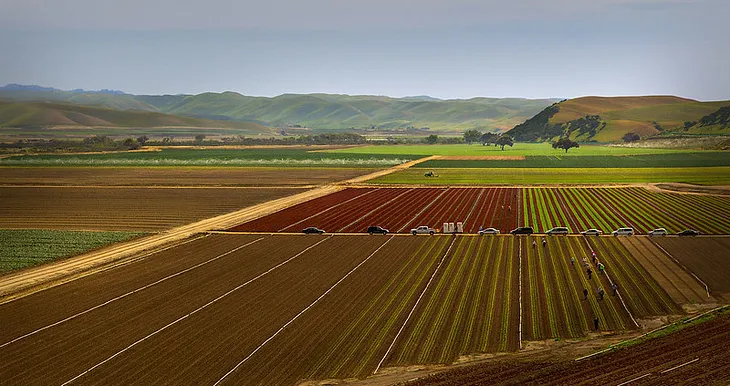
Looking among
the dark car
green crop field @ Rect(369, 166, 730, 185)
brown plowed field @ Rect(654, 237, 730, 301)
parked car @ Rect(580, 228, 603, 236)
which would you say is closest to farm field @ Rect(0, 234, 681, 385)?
brown plowed field @ Rect(654, 237, 730, 301)

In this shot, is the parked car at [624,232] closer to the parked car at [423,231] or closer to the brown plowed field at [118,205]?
the parked car at [423,231]

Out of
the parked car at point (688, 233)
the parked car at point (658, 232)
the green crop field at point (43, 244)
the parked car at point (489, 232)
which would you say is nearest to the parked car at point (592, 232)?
the parked car at point (658, 232)

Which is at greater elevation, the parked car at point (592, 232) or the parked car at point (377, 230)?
the parked car at point (592, 232)

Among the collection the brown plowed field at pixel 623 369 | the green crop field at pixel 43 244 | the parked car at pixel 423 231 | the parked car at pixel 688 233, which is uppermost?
the parked car at pixel 688 233

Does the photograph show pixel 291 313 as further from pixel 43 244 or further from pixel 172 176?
pixel 172 176

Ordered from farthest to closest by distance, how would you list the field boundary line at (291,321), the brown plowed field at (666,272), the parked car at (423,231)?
A: the parked car at (423,231)
the brown plowed field at (666,272)
the field boundary line at (291,321)

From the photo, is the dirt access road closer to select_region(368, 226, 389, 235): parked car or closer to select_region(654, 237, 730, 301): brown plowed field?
select_region(368, 226, 389, 235): parked car

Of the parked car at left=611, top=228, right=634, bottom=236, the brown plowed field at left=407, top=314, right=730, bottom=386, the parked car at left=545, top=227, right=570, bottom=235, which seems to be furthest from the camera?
the parked car at left=545, top=227, right=570, bottom=235
